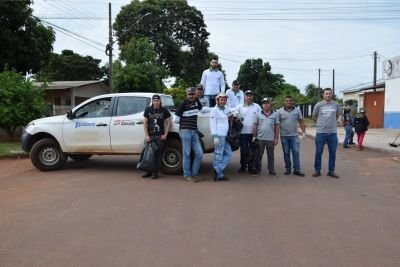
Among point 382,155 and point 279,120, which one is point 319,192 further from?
point 382,155

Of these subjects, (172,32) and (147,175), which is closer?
(147,175)

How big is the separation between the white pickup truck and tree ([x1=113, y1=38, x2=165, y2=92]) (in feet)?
71.6

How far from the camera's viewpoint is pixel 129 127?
974cm

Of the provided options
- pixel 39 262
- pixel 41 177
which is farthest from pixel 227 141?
pixel 39 262

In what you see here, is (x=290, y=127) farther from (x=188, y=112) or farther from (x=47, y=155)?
(x=47, y=155)

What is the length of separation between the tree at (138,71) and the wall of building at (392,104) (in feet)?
53.5

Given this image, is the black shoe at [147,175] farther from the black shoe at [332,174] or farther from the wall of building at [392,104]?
the wall of building at [392,104]

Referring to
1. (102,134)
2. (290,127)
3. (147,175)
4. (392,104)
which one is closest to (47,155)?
(102,134)

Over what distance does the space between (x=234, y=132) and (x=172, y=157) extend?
56.7 inches

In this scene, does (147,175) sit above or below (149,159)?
below

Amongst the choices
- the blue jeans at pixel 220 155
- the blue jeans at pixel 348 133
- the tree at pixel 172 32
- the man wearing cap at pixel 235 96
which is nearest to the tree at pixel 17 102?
the man wearing cap at pixel 235 96

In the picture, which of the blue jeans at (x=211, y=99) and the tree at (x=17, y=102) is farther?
the tree at (x=17, y=102)

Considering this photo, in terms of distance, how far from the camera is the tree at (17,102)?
16.6 meters

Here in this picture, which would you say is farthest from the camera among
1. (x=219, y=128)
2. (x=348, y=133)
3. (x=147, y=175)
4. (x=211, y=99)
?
(x=348, y=133)
